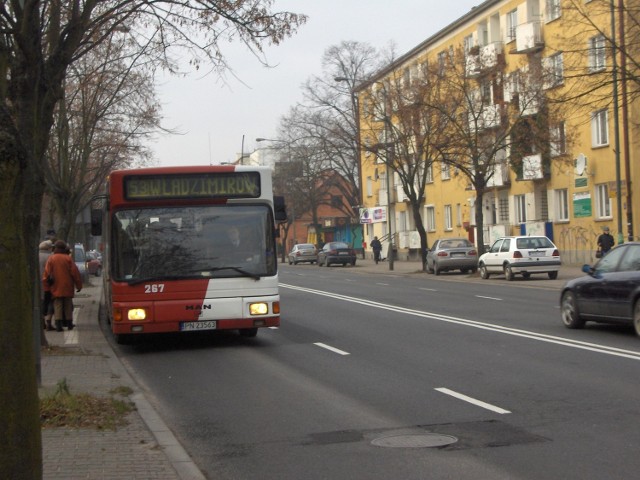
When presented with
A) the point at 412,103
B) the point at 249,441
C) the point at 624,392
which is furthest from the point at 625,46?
the point at 412,103

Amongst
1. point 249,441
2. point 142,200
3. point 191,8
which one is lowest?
point 249,441

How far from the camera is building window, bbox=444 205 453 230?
2338 inches

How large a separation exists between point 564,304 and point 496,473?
33.4 ft

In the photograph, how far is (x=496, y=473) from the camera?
6512 mm

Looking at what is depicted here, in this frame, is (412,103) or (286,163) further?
(286,163)

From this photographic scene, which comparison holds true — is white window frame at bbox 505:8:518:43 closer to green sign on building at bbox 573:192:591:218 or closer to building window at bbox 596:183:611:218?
green sign on building at bbox 573:192:591:218

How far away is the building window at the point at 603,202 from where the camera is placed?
41.3 m

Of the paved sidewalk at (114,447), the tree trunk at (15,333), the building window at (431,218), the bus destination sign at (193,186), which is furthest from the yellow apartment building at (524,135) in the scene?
the tree trunk at (15,333)

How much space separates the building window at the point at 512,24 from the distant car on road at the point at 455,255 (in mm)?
13883

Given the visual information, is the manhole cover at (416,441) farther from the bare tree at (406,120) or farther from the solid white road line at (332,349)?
the bare tree at (406,120)

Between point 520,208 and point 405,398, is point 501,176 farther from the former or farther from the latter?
point 405,398

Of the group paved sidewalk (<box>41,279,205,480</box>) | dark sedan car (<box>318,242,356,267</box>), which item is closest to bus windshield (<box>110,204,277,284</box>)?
paved sidewalk (<box>41,279,205,480</box>)

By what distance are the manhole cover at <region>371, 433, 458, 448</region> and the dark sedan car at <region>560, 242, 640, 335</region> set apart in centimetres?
727

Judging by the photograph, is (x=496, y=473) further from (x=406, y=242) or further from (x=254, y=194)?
(x=406, y=242)
